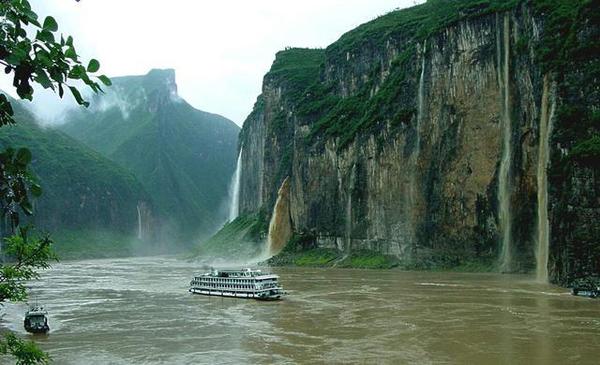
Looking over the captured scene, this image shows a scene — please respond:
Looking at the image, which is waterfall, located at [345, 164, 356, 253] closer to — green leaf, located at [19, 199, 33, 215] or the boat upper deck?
the boat upper deck

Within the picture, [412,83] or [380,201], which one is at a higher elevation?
[412,83]

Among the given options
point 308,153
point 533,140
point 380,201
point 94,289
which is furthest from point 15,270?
point 308,153

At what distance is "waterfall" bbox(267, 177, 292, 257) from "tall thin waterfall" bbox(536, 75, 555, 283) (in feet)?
206

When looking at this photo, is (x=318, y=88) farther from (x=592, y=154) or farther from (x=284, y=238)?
(x=592, y=154)

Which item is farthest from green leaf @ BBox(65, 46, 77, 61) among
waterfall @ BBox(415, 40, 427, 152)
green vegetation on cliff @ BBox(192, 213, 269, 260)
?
green vegetation on cliff @ BBox(192, 213, 269, 260)

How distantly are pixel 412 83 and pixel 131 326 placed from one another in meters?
67.2

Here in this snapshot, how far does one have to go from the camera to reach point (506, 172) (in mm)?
73750

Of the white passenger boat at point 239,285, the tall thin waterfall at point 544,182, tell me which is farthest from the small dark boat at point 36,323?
the tall thin waterfall at point 544,182

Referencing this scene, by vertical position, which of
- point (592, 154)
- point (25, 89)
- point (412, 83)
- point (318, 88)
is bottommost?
point (25, 89)

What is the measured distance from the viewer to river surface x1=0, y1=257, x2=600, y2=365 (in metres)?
27.2

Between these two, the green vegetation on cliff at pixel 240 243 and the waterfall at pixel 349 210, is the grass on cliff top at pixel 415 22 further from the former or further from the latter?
the green vegetation on cliff at pixel 240 243

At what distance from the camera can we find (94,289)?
62438 mm

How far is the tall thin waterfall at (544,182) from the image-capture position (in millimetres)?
59188

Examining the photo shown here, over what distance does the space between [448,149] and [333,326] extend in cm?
5228
